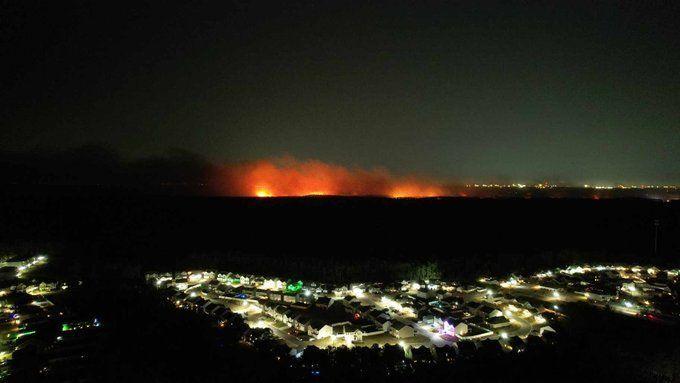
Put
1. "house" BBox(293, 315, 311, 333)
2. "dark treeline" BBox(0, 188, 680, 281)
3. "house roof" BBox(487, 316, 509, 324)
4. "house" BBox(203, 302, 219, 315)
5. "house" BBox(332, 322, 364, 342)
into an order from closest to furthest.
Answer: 1. "house" BBox(332, 322, 364, 342)
2. "house" BBox(293, 315, 311, 333)
3. "house roof" BBox(487, 316, 509, 324)
4. "house" BBox(203, 302, 219, 315)
5. "dark treeline" BBox(0, 188, 680, 281)

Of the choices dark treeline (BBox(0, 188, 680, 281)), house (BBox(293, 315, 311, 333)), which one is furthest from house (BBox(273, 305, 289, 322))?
dark treeline (BBox(0, 188, 680, 281))

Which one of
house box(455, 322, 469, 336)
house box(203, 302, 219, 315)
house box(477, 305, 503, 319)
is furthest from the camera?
house box(203, 302, 219, 315)

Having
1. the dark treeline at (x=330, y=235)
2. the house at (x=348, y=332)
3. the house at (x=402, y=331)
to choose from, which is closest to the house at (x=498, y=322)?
the house at (x=402, y=331)

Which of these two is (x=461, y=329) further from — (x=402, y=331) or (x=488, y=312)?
(x=488, y=312)

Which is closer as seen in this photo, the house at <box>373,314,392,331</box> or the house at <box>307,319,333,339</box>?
the house at <box>307,319,333,339</box>

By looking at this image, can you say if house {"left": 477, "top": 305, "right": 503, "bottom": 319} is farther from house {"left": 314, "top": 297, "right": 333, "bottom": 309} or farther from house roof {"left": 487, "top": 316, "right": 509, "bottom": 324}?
house {"left": 314, "top": 297, "right": 333, "bottom": 309}

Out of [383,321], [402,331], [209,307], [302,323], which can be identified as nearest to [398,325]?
[402,331]

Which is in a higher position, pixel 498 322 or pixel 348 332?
pixel 498 322

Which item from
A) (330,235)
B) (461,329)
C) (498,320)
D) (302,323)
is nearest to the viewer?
(461,329)
